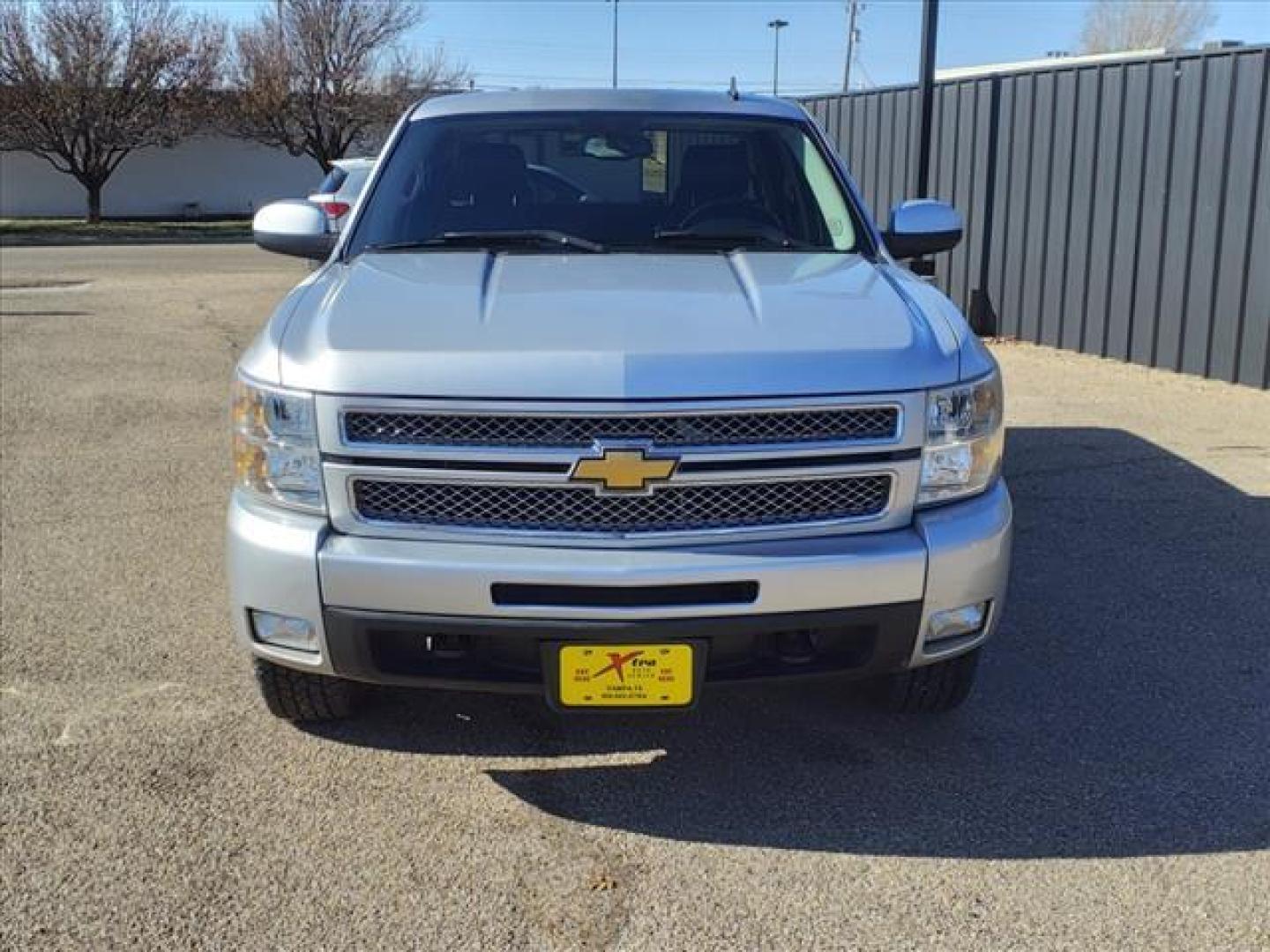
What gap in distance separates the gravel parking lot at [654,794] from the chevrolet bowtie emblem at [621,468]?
847mm

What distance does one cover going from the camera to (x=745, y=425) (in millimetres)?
3078

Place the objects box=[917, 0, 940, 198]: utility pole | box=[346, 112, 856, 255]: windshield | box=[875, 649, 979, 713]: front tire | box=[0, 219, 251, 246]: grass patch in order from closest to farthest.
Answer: box=[875, 649, 979, 713]: front tire
box=[346, 112, 856, 255]: windshield
box=[917, 0, 940, 198]: utility pole
box=[0, 219, 251, 246]: grass patch

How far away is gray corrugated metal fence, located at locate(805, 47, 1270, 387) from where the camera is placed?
371 inches

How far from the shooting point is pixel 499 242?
4.21m

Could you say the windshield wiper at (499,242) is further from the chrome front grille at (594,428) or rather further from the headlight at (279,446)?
the chrome front grille at (594,428)

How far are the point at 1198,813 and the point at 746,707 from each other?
1.33m

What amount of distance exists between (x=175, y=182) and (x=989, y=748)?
137ft

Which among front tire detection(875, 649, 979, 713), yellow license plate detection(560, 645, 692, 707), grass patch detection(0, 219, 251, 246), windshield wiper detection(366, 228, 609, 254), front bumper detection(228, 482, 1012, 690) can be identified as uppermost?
windshield wiper detection(366, 228, 609, 254)

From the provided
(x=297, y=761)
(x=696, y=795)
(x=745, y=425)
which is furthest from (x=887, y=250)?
(x=297, y=761)

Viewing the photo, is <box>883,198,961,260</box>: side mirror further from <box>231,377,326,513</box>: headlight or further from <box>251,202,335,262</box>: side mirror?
<box>231,377,326,513</box>: headlight

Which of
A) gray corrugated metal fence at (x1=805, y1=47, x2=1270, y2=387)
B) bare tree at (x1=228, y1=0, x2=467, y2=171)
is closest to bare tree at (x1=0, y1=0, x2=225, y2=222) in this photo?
bare tree at (x1=228, y1=0, x2=467, y2=171)

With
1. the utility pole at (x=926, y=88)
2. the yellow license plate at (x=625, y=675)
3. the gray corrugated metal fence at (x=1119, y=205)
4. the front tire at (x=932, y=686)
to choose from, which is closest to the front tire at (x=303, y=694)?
→ the yellow license plate at (x=625, y=675)

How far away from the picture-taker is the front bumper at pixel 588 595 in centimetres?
301

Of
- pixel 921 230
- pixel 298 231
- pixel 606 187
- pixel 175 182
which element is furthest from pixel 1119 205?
pixel 175 182
